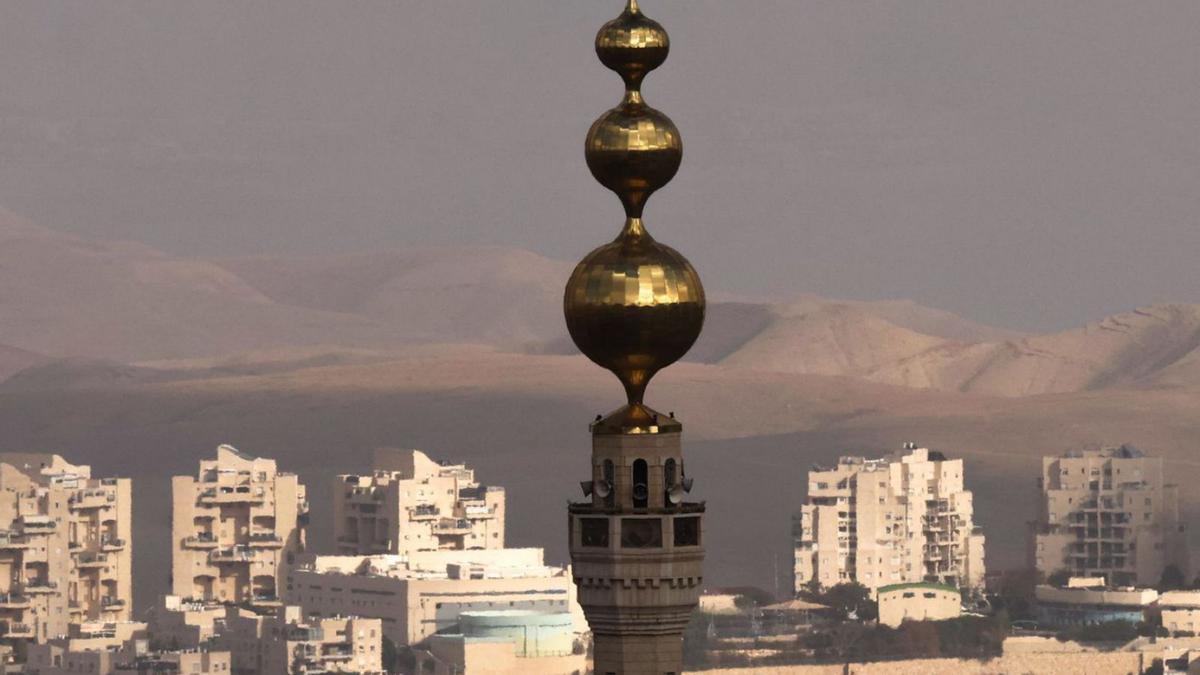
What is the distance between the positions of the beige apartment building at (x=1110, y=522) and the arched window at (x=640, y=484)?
14562 centimetres

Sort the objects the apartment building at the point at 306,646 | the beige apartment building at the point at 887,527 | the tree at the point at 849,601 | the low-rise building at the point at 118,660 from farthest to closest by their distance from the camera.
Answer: the beige apartment building at the point at 887,527
the tree at the point at 849,601
the apartment building at the point at 306,646
the low-rise building at the point at 118,660

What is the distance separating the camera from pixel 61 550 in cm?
15950

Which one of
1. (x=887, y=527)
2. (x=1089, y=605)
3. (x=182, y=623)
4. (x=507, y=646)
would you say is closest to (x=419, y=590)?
(x=182, y=623)

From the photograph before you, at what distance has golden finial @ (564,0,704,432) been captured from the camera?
101ft

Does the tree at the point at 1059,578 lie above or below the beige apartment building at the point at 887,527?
below

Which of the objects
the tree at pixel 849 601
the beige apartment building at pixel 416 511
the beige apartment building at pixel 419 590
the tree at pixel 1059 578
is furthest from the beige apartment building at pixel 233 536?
the tree at pixel 1059 578

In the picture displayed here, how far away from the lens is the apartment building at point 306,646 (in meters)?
142

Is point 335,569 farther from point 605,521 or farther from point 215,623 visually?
point 605,521

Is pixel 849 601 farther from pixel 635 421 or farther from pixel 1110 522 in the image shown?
pixel 635 421

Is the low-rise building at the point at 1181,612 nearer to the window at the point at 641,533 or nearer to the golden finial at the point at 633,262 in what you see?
the golden finial at the point at 633,262

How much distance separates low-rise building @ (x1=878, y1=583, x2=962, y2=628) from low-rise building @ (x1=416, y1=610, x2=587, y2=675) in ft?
40.0

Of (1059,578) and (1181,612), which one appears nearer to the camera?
(1181,612)

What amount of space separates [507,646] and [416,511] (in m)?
23.0

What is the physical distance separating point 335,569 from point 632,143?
130 m
